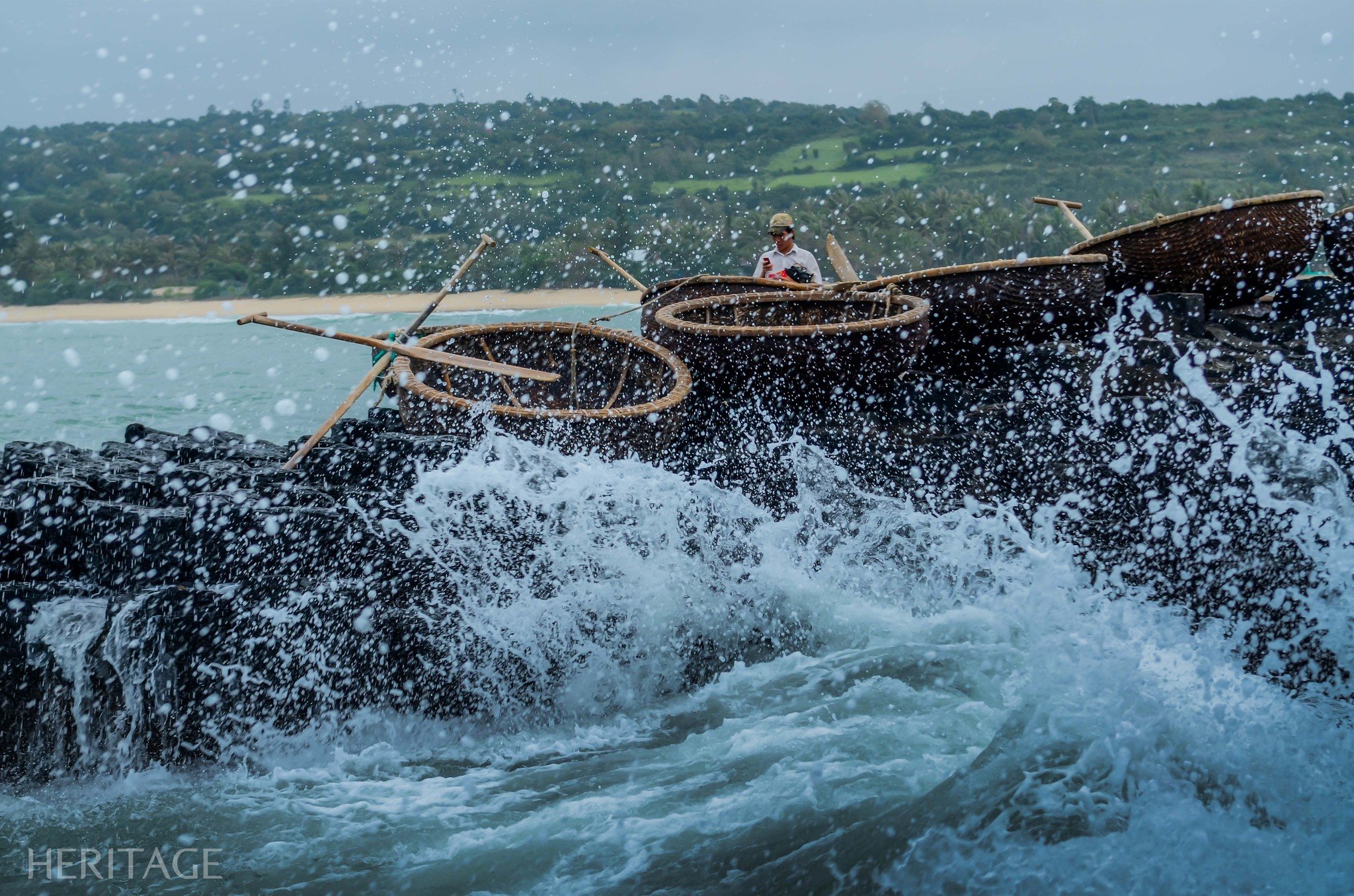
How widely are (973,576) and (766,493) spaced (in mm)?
1000

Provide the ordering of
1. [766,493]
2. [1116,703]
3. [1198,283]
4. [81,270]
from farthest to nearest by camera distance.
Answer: [81,270]
[1198,283]
[766,493]
[1116,703]

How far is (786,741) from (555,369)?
9.63 feet

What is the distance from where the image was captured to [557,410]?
5.04 m

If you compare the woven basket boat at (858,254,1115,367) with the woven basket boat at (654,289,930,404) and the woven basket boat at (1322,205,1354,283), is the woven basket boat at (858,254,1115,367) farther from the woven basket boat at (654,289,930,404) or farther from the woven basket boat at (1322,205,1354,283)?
the woven basket boat at (1322,205,1354,283)

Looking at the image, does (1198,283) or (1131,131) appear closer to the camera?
(1198,283)

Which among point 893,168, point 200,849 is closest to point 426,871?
point 200,849

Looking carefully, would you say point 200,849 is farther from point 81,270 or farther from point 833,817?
point 81,270

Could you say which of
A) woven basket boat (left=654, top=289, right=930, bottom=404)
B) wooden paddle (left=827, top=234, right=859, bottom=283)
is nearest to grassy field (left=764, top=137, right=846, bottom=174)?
wooden paddle (left=827, top=234, right=859, bottom=283)

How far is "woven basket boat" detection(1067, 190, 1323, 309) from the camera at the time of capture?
238 inches

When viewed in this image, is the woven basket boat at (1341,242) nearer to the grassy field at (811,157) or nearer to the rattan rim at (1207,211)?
the rattan rim at (1207,211)

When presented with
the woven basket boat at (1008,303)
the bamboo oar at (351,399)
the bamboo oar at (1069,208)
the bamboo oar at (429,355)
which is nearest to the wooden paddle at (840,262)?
the bamboo oar at (1069,208)

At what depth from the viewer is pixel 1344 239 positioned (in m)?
6.73

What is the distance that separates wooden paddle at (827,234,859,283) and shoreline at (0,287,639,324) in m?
37.8

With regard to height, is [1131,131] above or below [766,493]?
above
